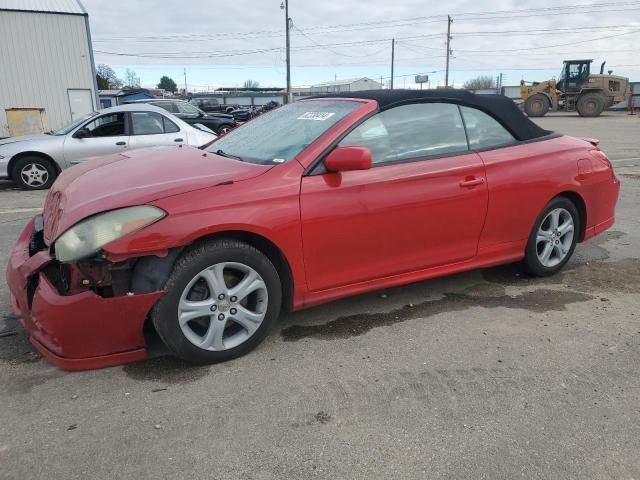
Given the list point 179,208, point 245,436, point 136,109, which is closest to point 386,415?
point 245,436

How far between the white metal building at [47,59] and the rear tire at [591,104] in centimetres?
2907

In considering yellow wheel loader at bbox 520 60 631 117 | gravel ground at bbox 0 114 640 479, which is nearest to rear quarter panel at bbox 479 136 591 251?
gravel ground at bbox 0 114 640 479

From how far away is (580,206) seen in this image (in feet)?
14.5

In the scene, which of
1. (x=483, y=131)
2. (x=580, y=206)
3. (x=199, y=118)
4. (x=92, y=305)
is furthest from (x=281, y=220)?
(x=199, y=118)

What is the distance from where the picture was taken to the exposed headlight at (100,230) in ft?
8.80

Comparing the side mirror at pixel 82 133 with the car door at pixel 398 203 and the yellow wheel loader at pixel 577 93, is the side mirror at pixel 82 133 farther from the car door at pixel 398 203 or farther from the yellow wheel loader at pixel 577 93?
the yellow wheel loader at pixel 577 93

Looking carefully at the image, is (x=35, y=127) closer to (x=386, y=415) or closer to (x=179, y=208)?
(x=179, y=208)

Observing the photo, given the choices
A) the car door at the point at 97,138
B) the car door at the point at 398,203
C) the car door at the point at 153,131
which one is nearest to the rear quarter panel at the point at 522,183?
the car door at the point at 398,203

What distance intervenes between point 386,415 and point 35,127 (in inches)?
550

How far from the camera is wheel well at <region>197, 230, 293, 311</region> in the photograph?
9.75 feet

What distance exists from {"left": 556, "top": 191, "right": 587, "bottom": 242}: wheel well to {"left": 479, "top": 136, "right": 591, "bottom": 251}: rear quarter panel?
7 centimetres

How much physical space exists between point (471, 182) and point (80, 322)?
2638 mm

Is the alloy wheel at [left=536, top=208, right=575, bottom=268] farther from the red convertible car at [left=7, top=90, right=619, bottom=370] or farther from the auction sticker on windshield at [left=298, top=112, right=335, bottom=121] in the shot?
the auction sticker on windshield at [left=298, top=112, right=335, bottom=121]

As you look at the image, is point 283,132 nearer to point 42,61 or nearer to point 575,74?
point 42,61
